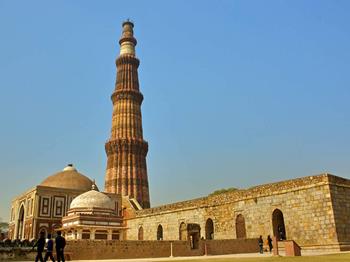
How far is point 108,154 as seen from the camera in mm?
42000

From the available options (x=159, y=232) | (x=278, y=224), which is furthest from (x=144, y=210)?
(x=278, y=224)

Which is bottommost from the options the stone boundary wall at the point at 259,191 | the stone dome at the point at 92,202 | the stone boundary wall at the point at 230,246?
the stone boundary wall at the point at 230,246

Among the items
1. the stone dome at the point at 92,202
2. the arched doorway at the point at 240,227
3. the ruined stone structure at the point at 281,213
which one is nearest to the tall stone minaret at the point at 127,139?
the stone dome at the point at 92,202

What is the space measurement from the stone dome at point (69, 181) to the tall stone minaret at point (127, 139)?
2395 millimetres

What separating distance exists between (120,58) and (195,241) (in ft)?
98.7

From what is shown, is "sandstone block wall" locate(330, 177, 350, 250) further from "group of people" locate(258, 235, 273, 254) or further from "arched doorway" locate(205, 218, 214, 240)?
"arched doorway" locate(205, 218, 214, 240)

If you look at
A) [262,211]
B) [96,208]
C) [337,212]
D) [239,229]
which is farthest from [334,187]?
[96,208]

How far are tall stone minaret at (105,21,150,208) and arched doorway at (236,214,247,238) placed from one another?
1785 centimetres

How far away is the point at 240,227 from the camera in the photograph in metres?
23.2

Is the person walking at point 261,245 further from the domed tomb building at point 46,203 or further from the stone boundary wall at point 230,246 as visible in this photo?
the domed tomb building at point 46,203

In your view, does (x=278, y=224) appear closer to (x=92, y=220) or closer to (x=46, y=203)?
(x=92, y=220)

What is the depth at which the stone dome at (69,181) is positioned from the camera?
39188 mm

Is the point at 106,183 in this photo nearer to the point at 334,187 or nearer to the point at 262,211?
the point at 262,211

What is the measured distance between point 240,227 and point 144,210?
11124mm
